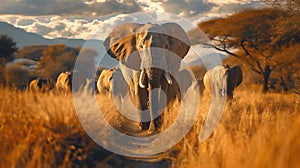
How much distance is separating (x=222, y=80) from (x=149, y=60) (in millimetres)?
7107

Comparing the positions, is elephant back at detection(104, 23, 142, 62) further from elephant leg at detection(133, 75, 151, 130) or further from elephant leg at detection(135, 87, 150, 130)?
elephant leg at detection(135, 87, 150, 130)

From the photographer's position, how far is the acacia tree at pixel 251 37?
22172mm

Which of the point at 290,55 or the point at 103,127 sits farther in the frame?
the point at 290,55

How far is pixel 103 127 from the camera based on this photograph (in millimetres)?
6570

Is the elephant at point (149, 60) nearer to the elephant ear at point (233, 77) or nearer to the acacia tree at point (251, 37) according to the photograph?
the elephant ear at point (233, 77)

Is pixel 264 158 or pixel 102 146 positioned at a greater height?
pixel 264 158

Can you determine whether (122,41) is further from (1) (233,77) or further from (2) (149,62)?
(1) (233,77)

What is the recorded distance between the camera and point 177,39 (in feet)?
37.5

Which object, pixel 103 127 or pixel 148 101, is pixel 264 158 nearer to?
pixel 103 127

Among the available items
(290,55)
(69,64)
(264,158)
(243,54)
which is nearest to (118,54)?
(264,158)

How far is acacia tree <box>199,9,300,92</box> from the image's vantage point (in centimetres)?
2217

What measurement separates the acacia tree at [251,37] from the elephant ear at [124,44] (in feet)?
32.8

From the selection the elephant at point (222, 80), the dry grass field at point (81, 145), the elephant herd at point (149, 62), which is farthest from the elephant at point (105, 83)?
the dry grass field at point (81, 145)

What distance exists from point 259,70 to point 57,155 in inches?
881
